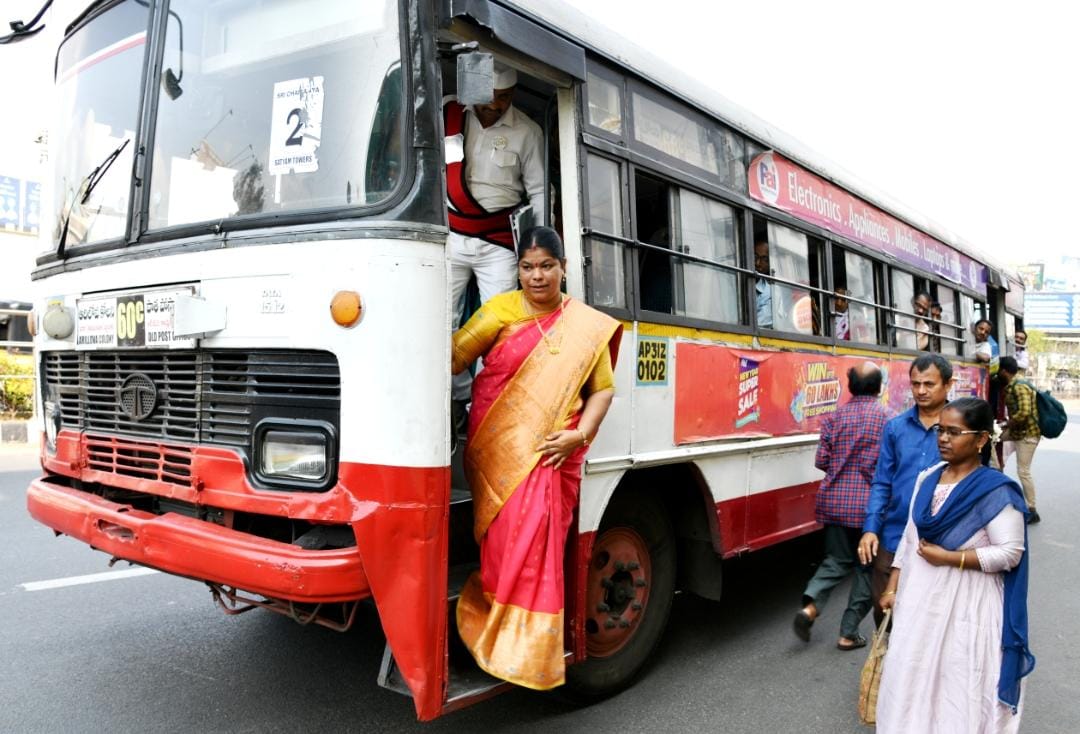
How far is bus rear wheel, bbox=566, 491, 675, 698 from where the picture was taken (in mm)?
3568

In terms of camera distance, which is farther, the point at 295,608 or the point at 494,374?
the point at 494,374

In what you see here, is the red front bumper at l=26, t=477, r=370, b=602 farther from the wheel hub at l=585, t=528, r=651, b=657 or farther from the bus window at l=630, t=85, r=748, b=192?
the bus window at l=630, t=85, r=748, b=192

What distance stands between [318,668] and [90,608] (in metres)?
1.63

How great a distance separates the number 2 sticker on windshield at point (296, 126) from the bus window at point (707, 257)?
1.93 metres

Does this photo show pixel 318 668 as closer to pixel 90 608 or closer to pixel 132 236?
pixel 90 608

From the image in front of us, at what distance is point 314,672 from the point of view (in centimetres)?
381

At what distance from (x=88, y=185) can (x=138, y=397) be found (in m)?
1.00

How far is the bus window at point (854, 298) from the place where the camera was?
5.77 m

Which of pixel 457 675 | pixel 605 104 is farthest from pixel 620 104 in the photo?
pixel 457 675

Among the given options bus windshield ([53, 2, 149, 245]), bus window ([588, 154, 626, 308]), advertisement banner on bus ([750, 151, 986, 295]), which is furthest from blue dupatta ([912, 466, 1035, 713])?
bus windshield ([53, 2, 149, 245])

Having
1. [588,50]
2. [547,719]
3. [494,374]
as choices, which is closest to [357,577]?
[494,374]

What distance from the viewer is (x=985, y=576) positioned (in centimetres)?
283

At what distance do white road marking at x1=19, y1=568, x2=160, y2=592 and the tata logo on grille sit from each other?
2.07 m

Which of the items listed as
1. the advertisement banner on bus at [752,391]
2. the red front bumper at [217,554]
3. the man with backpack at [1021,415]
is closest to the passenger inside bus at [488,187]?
the advertisement banner on bus at [752,391]
